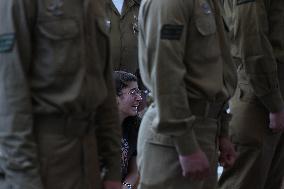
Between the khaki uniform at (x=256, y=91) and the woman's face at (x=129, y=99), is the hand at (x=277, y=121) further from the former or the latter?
the woman's face at (x=129, y=99)

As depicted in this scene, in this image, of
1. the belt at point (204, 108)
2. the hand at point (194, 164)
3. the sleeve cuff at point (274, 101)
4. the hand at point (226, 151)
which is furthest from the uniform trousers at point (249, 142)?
the hand at point (194, 164)

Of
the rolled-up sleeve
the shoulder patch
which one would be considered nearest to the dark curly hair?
the rolled-up sleeve

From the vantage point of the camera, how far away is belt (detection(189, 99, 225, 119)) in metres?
2.65

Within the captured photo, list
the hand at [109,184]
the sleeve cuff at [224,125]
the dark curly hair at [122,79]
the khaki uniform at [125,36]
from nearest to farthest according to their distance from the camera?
the hand at [109,184] < the sleeve cuff at [224,125] < the dark curly hair at [122,79] < the khaki uniform at [125,36]

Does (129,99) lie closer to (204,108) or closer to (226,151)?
(226,151)

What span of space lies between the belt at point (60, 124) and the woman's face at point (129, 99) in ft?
6.97

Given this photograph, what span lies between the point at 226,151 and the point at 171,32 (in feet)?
2.67

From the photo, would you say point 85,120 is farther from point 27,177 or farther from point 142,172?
point 142,172

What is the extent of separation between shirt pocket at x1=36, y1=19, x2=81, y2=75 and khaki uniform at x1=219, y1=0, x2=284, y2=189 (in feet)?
5.05

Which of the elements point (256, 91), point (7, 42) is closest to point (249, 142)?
point (256, 91)

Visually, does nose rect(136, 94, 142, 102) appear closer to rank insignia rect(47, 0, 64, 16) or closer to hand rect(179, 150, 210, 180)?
hand rect(179, 150, 210, 180)

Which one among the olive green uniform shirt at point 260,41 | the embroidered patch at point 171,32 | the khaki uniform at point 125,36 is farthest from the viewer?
the khaki uniform at point 125,36

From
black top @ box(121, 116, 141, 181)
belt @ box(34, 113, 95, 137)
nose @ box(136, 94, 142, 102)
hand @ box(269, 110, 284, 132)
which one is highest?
belt @ box(34, 113, 95, 137)

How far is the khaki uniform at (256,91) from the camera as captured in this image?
3412 mm
